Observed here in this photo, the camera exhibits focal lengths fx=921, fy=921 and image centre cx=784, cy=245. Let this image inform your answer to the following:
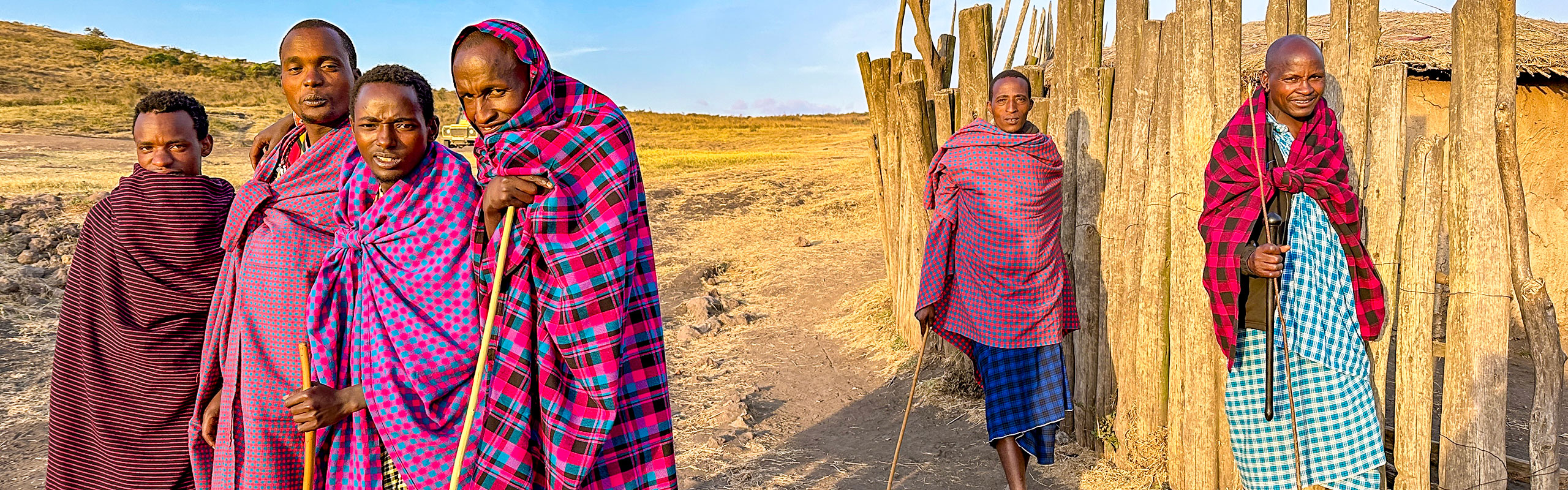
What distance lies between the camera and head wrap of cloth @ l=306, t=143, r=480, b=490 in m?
2.19

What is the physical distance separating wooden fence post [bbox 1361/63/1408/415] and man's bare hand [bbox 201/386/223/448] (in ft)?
12.0

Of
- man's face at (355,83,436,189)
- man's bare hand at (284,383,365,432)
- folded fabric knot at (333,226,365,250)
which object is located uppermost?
man's face at (355,83,436,189)

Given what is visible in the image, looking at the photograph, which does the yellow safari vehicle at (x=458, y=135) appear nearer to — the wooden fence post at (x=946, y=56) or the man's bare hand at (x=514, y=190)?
the wooden fence post at (x=946, y=56)

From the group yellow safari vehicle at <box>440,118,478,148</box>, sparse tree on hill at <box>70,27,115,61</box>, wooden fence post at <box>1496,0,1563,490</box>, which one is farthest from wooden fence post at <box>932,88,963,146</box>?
sparse tree on hill at <box>70,27,115,61</box>

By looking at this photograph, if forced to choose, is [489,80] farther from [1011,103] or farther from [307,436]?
[1011,103]

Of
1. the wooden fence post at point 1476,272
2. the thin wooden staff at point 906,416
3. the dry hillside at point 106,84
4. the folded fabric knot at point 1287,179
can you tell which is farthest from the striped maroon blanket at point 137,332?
the dry hillside at point 106,84

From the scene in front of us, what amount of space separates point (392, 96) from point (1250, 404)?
285cm

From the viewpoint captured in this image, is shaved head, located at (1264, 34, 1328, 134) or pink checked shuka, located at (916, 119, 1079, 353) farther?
pink checked shuka, located at (916, 119, 1079, 353)

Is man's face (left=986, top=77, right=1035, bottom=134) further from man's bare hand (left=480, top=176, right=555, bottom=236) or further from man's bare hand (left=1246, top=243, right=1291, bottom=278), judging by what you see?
man's bare hand (left=480, top=176, right=555, bottom=236)

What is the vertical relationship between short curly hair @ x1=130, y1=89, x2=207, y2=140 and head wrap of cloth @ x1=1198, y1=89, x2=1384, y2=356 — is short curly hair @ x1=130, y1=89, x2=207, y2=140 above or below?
above

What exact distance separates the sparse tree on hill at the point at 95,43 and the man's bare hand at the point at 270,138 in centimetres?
4483

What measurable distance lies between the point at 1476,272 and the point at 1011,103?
1.66m

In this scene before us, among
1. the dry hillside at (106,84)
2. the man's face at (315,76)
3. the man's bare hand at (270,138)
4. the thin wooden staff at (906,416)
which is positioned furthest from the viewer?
the dry hillside at (106,84)

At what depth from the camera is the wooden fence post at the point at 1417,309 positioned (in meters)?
3.06
